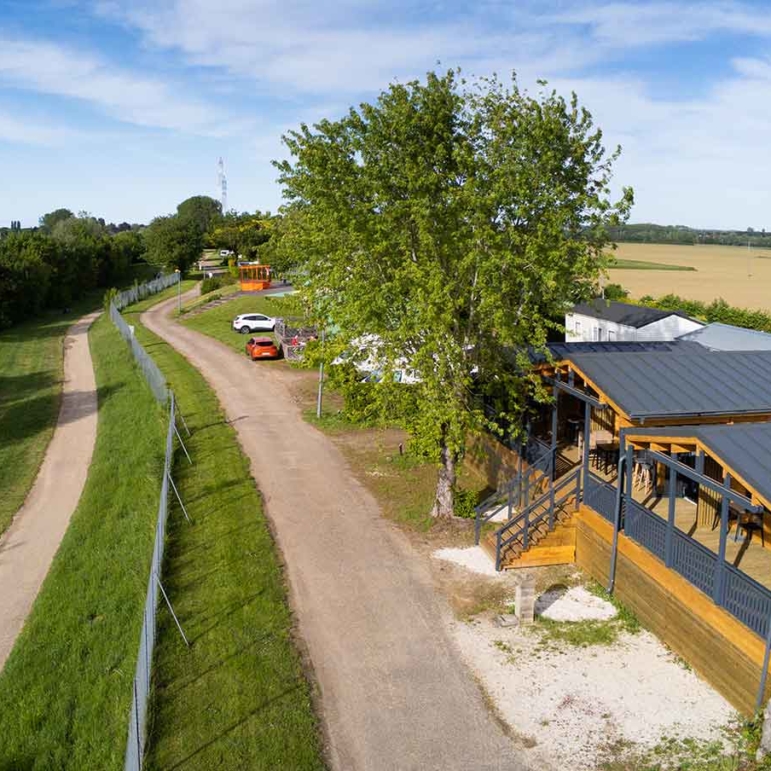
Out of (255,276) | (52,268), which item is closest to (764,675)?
(255,276)

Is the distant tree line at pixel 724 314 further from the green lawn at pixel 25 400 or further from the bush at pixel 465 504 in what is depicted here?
the green lawn at pixel 25 400

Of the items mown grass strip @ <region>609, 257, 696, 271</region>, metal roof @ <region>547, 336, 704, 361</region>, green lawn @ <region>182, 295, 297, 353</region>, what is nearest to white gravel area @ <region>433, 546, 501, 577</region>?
metal roof @ <region>547, 336, 704, 361</region>

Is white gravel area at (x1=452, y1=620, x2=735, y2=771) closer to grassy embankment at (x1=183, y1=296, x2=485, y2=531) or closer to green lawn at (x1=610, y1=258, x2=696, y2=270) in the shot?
grassy embankment at (x1=183, y1=296, x2=485, y2=531)

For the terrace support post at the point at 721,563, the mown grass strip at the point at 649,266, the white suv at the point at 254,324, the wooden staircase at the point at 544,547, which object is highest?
the mown grass strip at the point at 649,266

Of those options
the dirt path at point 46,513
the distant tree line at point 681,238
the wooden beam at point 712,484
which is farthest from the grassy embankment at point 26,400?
the distant tree line at point 681,238

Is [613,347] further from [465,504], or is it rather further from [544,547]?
[544,547]

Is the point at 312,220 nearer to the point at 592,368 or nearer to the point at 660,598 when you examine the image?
the point at 592,368

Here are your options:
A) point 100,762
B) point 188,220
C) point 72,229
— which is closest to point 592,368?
point 100,762
